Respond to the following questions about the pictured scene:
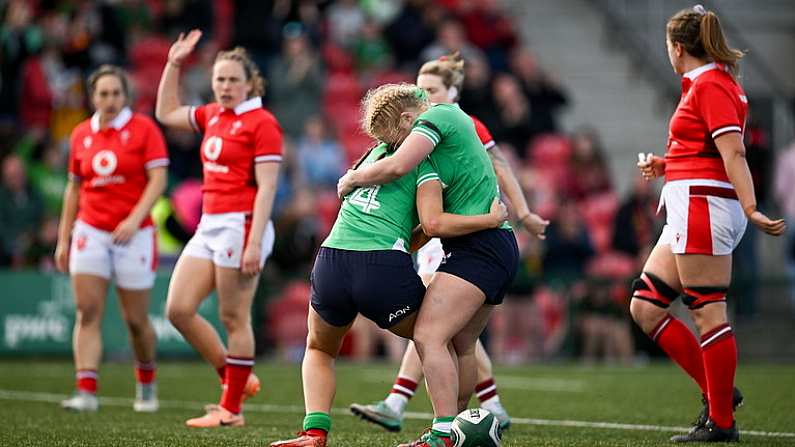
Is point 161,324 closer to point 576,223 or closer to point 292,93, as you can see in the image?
point 292,93

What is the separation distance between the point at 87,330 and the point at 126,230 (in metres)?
0.83

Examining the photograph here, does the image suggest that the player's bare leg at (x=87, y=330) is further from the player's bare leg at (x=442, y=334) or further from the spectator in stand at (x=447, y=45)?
the spectator in stand at (x=447, y=45)

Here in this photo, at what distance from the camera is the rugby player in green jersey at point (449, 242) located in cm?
620

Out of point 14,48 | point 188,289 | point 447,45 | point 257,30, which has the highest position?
point 257,30

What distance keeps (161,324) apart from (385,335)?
2.64 metres

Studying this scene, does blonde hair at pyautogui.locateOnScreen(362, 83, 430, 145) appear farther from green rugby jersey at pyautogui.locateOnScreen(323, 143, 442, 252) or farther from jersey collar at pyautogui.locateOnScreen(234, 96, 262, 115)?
jersey collar at pyautogui.locateOnScreen(234, 96, 262, 115)

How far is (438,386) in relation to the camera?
6.20 m

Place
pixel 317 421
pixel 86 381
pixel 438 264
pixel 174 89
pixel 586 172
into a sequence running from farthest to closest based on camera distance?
pixel 586 172 < pixel 86 381 < pixel 174 89 < pixel 438 264 < pixel 317 421

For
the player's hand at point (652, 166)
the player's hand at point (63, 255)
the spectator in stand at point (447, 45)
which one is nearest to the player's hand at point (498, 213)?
the player's hand at point (652, 166)

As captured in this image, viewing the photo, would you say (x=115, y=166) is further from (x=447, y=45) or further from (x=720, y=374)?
(x=447, y=45)

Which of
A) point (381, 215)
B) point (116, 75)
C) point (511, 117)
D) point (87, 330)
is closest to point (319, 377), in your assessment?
point (381, 215)

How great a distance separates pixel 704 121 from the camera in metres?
7.16

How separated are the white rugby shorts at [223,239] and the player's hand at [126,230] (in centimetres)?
101

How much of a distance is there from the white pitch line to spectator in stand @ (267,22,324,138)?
7.59m
